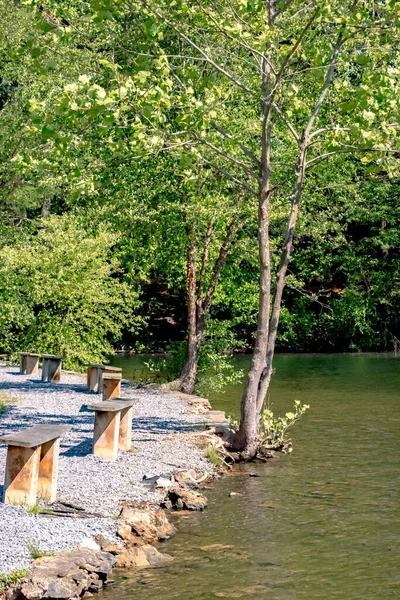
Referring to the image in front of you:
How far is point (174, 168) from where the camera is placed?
19.4 metres

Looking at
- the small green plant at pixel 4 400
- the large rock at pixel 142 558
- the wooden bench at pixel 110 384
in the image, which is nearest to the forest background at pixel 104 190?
the small green plant at pixel 4 400

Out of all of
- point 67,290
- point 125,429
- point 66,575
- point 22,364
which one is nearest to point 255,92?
point 125,429

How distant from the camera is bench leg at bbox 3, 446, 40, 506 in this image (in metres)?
9.92

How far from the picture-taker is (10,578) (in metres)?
7.72

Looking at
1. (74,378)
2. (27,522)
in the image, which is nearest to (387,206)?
(74,378)

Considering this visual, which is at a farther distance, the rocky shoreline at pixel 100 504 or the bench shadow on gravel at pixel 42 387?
the bench shadow on gravel at pixel 42 387

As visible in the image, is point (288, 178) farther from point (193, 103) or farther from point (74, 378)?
point (74, 378)

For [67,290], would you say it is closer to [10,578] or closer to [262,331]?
[262,331]

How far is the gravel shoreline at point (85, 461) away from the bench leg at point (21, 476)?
0.62ft

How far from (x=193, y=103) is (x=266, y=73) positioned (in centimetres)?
301

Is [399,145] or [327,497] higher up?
[399,145]

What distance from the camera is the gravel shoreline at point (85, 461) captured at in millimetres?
9000

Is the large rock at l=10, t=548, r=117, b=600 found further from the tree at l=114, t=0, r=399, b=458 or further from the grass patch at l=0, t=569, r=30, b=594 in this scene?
the tree at l=114, t=0, r=399, b=458

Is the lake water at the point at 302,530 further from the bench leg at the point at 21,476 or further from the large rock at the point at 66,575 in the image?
the bench leg at the point at 21,476
